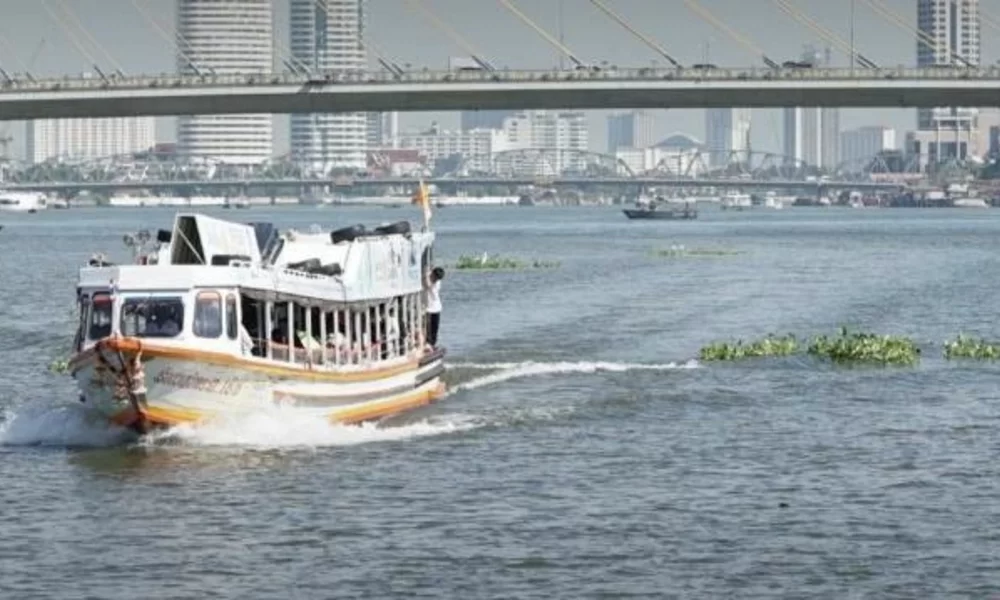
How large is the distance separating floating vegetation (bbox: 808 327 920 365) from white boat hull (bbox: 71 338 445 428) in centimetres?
1593

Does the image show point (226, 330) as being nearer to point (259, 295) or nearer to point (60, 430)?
point (259, 295)

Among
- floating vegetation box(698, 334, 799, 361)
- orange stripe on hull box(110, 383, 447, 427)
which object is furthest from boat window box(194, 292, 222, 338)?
floating vegetation box(698, 334, 799, 361)

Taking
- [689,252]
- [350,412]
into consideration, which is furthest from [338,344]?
[689,252]

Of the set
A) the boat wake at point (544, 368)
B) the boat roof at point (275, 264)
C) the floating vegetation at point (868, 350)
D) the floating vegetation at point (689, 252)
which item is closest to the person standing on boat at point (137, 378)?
the boat roof at point (275, 264)

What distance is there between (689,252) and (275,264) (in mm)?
79078

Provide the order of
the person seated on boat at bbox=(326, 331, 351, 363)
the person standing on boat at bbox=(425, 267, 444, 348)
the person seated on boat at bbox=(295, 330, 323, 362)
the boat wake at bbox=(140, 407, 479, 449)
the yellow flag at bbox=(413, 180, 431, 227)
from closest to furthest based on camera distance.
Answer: the boat wake at bbox=(140, 407, 479, 449), the person seated on boat at bbox=(295, 330, 323, 362), the person seated on boat at bbox=(326, 331, 351, 363), the person standing on boat at bbox=(425, 267, 444, 348), the yellow flag at bbox=(413, 180, 431, 227)

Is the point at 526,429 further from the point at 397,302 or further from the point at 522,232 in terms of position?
the point at 522,232

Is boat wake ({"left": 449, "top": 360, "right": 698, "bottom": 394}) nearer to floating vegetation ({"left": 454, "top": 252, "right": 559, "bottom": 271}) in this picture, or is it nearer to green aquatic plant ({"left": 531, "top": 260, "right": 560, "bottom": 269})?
floating vegetation ({"left": 454, "top": 252, "right": 559, "bottom": 271})

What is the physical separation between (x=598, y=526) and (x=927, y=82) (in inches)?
3755

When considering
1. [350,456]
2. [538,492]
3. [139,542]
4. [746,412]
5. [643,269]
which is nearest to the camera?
[139,542]

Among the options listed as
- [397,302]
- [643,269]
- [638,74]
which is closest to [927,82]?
[638,74]

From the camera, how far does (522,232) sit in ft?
581

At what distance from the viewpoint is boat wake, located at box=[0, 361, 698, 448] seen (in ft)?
126

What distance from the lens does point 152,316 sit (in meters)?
37.8
